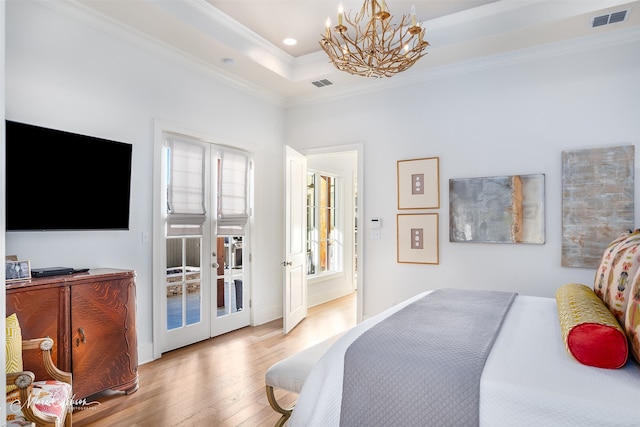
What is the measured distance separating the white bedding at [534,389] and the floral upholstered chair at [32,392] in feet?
3.62

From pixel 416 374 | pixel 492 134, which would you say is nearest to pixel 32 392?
pixel 416 374

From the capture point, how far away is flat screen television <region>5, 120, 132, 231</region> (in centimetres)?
255

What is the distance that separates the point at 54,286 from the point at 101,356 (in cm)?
60

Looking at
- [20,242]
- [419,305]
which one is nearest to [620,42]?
[419,305]

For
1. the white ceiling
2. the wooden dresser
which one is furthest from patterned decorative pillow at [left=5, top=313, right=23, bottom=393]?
the white ceiling

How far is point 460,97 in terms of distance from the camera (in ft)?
13.4

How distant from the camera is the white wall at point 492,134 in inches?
136

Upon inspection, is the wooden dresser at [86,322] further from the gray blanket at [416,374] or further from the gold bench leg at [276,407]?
the gray blanket at [416,374]

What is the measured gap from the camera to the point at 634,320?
1440 mm

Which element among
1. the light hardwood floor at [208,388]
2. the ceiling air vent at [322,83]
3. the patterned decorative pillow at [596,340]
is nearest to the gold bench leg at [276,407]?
the light hardwood floor at [208,388]

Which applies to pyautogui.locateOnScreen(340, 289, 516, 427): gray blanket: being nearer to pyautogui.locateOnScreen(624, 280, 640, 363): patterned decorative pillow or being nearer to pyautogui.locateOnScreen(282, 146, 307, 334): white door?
pyautogui.locateOnScreen(624, 280, 640, 363): patterned decorative pillow

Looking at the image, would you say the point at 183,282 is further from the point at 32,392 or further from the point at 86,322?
the point at 32,392

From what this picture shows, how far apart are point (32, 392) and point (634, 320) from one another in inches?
102

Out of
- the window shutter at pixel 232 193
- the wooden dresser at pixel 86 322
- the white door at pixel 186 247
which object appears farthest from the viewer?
the window shutter at pixel 232 193
